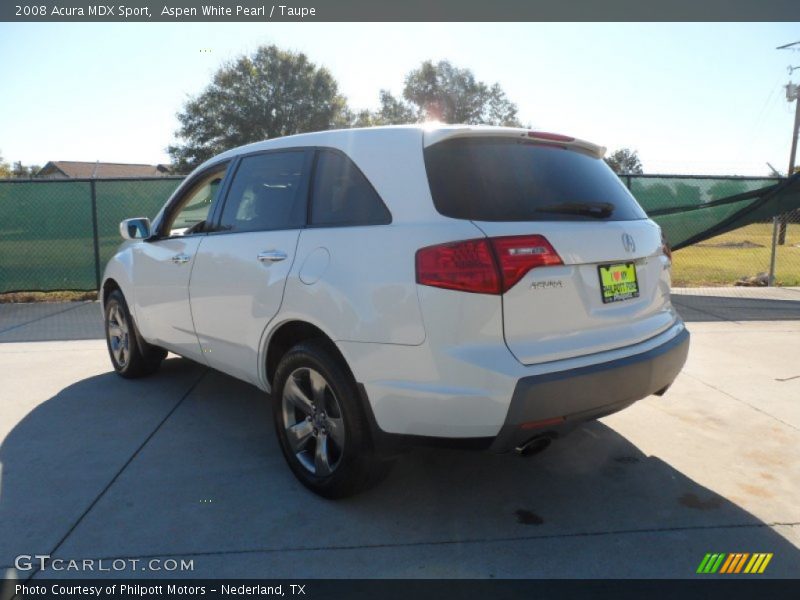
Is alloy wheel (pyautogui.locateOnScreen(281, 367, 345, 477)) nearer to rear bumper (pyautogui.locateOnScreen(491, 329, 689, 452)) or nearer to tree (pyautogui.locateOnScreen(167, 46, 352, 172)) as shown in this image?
rear bumper (pyautogui.locateOnScreen(491, 329, 689, 452))

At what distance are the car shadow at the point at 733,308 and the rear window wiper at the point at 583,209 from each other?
17.1ft

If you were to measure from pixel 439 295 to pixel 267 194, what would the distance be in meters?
1.61

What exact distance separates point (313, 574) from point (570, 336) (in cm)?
146

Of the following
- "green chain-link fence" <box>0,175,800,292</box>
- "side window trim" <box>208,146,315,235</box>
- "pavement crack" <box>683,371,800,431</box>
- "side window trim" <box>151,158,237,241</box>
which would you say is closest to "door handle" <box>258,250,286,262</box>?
"side window trim" <box>208,146,315,235</box>

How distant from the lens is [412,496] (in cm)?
325

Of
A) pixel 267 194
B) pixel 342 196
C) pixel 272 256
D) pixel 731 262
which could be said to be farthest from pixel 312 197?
pixel 731 262

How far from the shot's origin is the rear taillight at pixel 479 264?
255 cm

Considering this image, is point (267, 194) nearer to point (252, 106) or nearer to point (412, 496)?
point (412, 496)

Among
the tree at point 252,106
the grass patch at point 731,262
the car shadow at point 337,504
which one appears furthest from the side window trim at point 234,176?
the tree at point 252,106

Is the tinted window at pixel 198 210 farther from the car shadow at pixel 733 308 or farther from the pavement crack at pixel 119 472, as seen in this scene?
the car shadow at pixel 733 308

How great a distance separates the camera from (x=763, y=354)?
19.6ft

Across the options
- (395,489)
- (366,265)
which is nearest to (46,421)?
(395,489)
